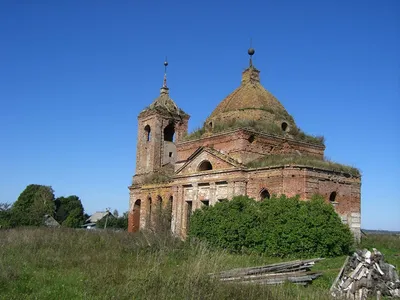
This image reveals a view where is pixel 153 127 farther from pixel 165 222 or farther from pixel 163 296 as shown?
pixel 163 296

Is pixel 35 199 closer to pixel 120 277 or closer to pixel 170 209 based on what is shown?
pixel 170 209

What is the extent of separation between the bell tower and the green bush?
13.7m

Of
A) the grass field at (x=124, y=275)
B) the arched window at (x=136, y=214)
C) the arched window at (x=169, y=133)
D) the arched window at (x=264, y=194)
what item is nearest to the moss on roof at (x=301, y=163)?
the arched window at (x=264, y=194)

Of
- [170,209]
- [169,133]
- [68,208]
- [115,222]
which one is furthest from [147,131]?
[68,208]

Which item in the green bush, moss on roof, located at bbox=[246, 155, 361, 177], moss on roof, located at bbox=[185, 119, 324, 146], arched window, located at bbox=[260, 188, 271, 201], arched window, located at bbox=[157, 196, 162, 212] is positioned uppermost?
moss on roof, located at bbox=[185, 119, 324, 146]

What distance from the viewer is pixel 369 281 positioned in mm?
9922

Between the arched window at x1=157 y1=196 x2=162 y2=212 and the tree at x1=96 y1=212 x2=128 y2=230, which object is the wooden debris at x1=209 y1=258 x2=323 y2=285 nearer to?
the arched window at x1=157 y1=196 x2=162 y2=212

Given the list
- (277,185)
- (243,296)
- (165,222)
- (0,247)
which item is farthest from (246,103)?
(243,296)

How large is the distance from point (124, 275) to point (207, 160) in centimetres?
1538

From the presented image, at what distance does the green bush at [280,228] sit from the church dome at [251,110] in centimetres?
625

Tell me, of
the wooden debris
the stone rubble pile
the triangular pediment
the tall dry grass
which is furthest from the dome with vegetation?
the stone rubble pile

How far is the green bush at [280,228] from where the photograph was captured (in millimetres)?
16281

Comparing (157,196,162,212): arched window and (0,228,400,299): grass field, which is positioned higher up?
(157,196,162,212): arched window

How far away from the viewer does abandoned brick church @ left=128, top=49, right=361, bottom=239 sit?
20516 mm
